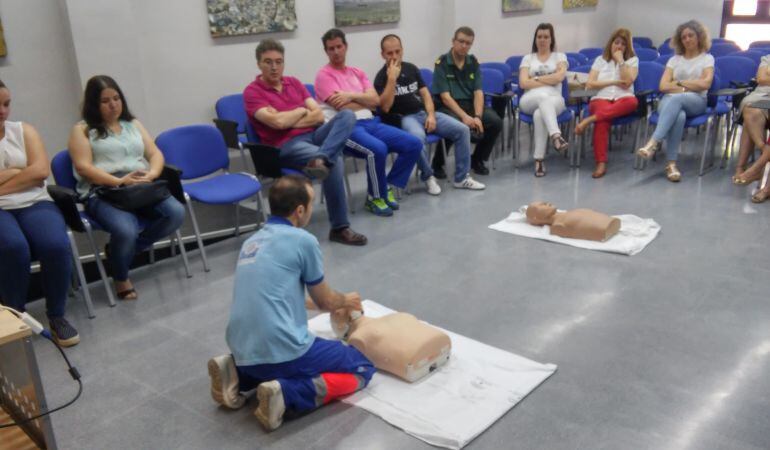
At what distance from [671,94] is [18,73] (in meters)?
4.92

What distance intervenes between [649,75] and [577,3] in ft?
11.8

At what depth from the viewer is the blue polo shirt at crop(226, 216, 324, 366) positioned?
2.18m

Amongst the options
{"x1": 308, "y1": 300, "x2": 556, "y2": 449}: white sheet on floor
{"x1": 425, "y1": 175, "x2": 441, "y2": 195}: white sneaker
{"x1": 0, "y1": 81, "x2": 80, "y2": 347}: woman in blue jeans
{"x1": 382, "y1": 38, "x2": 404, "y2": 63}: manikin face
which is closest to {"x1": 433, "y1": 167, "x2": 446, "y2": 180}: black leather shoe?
{"x1": 425, "y1": 175, "x2": 441, "y2": 195}: white sneaker

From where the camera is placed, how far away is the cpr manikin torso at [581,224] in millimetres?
3852

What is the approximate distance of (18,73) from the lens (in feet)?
13.6

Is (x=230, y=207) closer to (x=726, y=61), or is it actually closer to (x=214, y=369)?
(x=214, y=369)

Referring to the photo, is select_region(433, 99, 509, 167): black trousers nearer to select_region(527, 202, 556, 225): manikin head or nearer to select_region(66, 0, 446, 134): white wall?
select_region(66, 0, 446, 134): white wall

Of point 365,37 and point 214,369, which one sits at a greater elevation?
point 365,37

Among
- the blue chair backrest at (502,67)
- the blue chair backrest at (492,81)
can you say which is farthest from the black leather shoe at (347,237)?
the blue chair backrest at (502,67)

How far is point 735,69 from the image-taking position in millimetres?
5867

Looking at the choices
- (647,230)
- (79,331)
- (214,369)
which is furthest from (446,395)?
(647,230)

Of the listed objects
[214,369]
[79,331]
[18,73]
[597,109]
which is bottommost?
[79,331]

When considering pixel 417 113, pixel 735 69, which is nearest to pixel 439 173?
pixel 417 113

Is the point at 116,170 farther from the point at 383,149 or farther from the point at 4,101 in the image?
the point at 383,149
